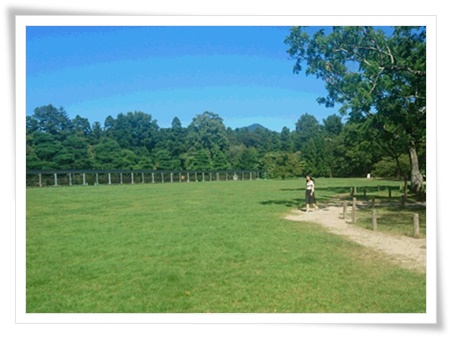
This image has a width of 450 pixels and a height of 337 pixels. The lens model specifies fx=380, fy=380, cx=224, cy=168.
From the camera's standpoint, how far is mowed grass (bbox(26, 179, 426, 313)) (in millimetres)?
3756

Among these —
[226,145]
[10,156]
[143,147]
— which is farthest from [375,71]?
[226,145]

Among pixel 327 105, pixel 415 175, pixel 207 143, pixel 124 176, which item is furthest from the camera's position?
pixel 124 176

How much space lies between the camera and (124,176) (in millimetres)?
15734

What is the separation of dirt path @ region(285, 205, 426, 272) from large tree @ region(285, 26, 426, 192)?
2.31 m

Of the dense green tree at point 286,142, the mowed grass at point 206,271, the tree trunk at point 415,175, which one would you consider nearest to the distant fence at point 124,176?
the mowed grass at point 206,271

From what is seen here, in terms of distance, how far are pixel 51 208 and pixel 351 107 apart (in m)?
6.82

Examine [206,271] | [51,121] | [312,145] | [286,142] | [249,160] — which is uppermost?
[286,142]

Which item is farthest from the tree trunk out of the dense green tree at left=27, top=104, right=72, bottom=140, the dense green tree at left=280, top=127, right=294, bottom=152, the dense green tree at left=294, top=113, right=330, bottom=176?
the dense green tree at left=27, top=104, right=72, bottom=140

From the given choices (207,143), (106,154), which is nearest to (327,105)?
(106,154)

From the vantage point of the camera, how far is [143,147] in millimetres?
13125

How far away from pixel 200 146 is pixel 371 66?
968 centimetres

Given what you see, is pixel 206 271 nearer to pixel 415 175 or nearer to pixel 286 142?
pixel 415 175

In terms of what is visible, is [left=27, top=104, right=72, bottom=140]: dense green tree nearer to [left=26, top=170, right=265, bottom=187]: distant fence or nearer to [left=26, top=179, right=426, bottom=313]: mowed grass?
[left=26, top=170, right=265, bottom=187]: distant fence
